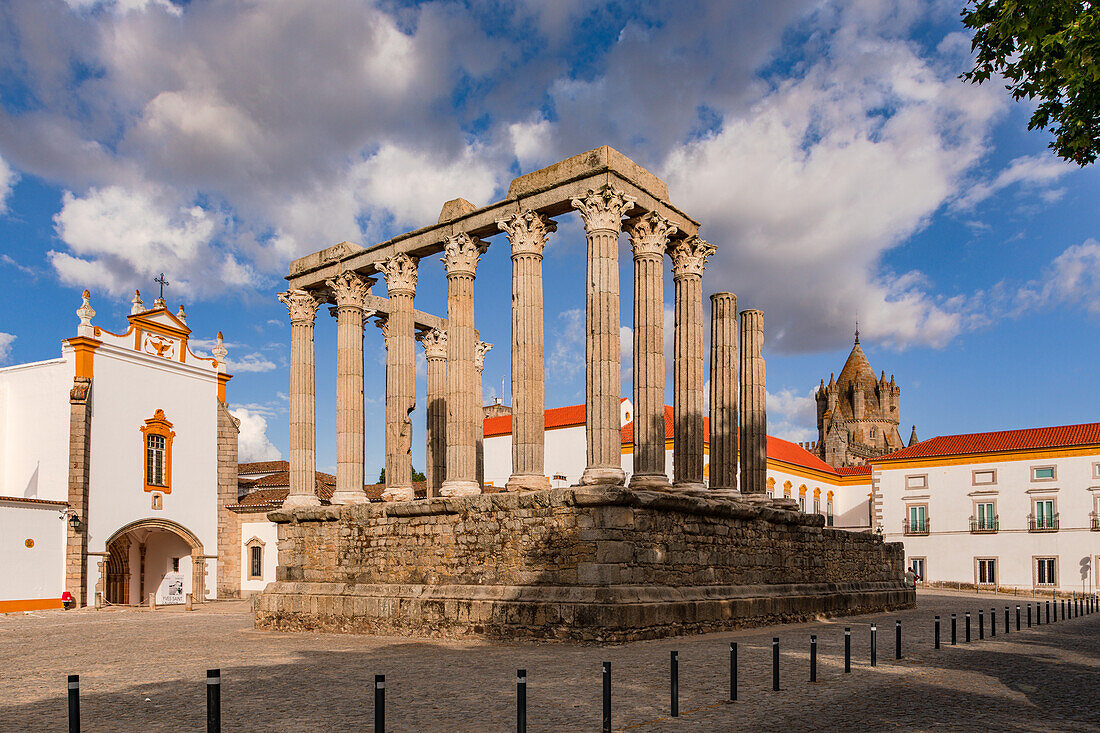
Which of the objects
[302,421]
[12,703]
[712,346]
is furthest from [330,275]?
[12,703]

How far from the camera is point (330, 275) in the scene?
23.0 m

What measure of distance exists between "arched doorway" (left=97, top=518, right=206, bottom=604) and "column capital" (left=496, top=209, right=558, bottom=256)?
23.4 m

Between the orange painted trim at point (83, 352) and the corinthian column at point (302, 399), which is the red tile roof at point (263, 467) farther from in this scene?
the corinthian column at point (302, 399)

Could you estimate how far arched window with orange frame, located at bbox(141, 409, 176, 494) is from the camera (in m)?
35.0

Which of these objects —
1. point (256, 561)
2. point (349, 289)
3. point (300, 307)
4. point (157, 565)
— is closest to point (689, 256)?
point (349, 289)

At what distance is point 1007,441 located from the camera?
51.0 m

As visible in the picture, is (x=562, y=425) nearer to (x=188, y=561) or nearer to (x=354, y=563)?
(x=188, y=561)

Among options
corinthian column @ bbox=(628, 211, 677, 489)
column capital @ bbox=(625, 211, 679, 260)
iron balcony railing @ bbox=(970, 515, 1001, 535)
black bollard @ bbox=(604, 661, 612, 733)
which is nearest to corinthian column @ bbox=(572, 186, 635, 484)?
corinthian column @ bbox=(628, 211, 677, 489)

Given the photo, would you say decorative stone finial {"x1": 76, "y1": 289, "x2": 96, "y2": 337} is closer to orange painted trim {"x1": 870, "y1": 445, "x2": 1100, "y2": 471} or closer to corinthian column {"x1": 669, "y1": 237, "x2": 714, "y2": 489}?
corinthian column {"x1": 669, "y1": 237, "x2": 714, "y2": 489}

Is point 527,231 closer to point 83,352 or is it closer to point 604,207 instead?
point 604,207

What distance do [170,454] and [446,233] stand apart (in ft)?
69.2

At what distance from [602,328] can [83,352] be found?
23.8 m

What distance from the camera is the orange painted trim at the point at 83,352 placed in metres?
32.8

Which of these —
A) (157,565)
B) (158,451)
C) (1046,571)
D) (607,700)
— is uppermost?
(158,451)
